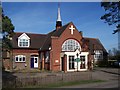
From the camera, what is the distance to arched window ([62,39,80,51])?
3700cm

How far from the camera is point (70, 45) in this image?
37375 mm

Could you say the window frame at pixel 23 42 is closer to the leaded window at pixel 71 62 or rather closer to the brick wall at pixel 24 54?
the brick wall at pixel 24 54

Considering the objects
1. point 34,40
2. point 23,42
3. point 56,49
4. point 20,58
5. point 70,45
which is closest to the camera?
point 56,49

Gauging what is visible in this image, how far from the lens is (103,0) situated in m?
24.5

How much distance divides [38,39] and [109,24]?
21.0 metres

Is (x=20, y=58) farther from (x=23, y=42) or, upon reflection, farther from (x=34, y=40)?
(x=34, y=40)

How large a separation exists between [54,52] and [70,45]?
307cm

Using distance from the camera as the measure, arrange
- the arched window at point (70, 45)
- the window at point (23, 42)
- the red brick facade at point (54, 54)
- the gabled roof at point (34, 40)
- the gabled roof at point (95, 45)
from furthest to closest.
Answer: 1. the gabled roof at point (95, 45)
2. the gabled roof at point (34, 40)
3. the window at point (23, 42)
4. the arched window at point (70, 45)
5. the red brick facade at point (54, 54)

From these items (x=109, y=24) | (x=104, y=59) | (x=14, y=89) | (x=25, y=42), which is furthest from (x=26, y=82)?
(x=104, y=59)

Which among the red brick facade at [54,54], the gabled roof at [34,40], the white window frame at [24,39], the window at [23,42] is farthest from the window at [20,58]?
the white window frame at [24,39]

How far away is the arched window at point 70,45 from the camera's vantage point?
121 ft

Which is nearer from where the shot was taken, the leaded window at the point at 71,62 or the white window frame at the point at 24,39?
the leaded window at the point at 71,62

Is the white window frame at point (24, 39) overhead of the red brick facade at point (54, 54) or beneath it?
overhead

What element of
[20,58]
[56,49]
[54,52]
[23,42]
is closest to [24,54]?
[20,58]
